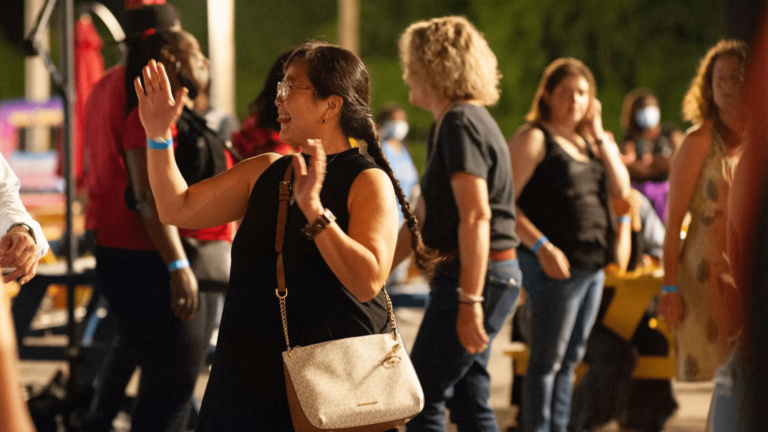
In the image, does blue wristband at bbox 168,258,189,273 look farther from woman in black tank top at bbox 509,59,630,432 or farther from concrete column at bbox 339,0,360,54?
concrete column at bbox 339,0,360,54

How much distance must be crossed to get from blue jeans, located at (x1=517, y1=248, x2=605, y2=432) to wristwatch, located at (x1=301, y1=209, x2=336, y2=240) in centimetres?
214

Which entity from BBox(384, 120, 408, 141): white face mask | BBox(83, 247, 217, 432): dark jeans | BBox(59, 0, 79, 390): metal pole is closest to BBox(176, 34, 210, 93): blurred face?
BBox(83, 247, 217, 432): dark jeans

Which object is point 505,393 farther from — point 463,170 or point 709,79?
point 463,170

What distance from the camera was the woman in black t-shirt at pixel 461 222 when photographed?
3.34 metres

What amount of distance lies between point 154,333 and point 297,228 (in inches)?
51.6

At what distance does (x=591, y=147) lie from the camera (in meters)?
4.46

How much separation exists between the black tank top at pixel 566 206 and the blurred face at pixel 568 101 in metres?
0.16

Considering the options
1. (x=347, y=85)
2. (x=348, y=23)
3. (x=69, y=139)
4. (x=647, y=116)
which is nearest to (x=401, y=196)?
(x=347, y=85)

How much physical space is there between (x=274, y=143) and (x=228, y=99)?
446cm

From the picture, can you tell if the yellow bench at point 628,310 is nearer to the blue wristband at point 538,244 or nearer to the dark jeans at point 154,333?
the blue wristband at point 538,244

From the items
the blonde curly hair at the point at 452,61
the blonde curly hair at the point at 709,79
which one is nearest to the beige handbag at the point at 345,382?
the blonde curly hair at the point at 452,61

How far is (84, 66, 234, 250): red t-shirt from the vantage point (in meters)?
3.47

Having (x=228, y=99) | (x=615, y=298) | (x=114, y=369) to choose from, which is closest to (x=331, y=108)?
(x=114, y=369)

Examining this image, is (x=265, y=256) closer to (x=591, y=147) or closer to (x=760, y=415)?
(x=760, y=415)
